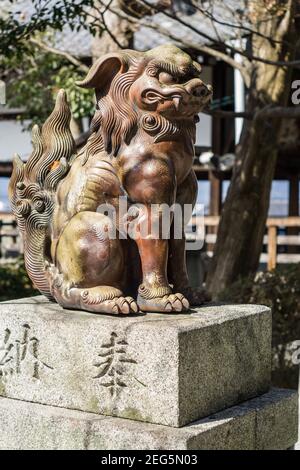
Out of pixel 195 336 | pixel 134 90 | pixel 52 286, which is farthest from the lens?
pixel 52 286

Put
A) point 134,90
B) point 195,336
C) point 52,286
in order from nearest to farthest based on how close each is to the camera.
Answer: point 195,336 → point 134,90 → point 52,286

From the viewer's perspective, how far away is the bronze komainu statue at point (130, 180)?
2.91 meters

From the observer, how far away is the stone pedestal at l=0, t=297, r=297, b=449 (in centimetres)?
266

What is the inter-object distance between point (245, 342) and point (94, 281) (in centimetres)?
74

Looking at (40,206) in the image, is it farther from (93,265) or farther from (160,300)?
(160,300)

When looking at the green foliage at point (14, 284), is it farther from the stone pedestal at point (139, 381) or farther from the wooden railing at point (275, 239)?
the stone pedestal at point (139, 381)

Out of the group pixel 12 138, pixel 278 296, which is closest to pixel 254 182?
pixel 278 296

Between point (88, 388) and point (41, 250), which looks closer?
point (88, 388)

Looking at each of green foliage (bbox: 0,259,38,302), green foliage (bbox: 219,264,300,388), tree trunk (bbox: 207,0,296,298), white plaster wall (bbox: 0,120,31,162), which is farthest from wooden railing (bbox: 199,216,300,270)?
green foliage (bbox: 219,264,300,388)

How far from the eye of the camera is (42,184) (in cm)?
333

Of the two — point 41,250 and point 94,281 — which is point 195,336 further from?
point 41,250

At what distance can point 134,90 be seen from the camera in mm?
2953

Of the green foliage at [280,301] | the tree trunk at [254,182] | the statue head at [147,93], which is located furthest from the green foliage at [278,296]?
the statue head at [147,93]
